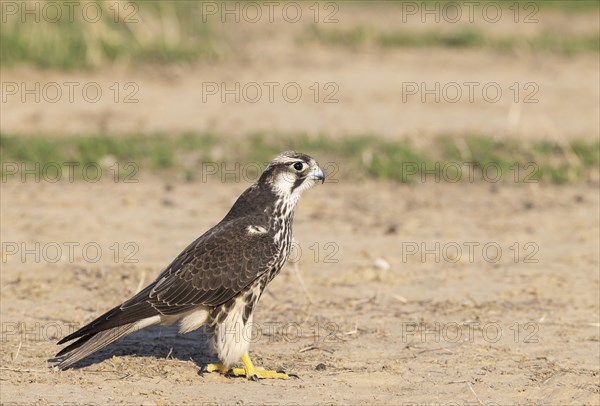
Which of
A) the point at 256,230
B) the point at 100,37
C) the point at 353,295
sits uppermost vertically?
the point at 100,37

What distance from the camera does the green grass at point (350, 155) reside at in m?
10.8

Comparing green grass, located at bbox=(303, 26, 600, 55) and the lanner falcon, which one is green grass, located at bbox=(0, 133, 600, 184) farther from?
the lanner falcon

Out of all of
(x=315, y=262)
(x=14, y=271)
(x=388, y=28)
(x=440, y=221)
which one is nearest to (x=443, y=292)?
(x=315, y=262)

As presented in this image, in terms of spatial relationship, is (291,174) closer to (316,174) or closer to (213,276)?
(316,174)

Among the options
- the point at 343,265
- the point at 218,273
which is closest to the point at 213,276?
the point at 218,273

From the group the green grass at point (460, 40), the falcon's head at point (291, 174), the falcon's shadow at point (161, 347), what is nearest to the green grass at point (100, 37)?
the green grass at point (460, 40)

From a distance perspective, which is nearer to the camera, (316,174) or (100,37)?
(316,174)

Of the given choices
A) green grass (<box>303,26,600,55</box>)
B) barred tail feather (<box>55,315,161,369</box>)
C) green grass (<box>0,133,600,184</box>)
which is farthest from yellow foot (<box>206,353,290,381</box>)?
green grass (<box>303,26,600,55</box>)

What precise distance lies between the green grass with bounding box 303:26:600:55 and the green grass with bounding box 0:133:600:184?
4.18 m

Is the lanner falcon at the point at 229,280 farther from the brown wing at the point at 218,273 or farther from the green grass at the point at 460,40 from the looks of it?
the green grass at the point at 460,40

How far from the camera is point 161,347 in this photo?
6.80 meters

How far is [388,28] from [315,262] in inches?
345

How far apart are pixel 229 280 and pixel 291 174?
2.40ft

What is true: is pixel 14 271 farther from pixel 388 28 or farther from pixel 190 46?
pixel 388 28
